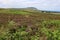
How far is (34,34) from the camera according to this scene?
484 inches

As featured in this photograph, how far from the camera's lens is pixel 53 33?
11234mm

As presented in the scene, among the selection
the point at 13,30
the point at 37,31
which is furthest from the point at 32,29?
the point at 13,30

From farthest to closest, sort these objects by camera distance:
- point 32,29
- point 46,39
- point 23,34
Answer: point 32,29 < point 23,34 < point 46,39

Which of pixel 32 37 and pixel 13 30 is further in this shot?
pixel 13 30

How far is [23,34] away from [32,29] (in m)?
1.87

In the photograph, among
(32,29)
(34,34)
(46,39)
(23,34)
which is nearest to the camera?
(46,39)

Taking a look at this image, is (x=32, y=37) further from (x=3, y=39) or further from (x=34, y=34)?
(x=3, y=39)

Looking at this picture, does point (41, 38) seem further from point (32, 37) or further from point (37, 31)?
point (37, 31)

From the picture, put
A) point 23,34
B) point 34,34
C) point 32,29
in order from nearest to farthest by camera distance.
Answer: point 23,34 → point 34,34 → point 32,29

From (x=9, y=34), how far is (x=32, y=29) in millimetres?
2217

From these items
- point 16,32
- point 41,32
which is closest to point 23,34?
point 16,32

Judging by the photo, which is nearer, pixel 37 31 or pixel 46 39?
pixel 46 39

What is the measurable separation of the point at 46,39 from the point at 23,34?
1353mm

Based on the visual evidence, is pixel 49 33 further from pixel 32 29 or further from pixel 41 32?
pixel 32 29
